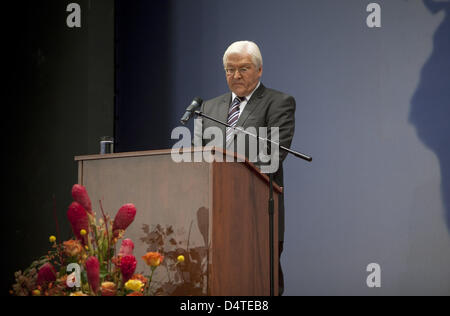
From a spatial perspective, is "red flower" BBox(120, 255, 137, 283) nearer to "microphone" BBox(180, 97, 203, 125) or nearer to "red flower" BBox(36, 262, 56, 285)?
"red flower" BBox(36, 262, 56, 285)

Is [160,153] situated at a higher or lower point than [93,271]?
higher

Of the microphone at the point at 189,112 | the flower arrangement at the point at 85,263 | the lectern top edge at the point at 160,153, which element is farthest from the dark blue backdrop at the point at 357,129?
the flower arrangement at the point at 85,263

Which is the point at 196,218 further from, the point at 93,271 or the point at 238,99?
the point at 238,99

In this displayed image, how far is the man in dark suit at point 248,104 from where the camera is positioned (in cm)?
248

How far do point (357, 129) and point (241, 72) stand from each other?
136 cm

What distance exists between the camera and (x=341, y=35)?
3662mm

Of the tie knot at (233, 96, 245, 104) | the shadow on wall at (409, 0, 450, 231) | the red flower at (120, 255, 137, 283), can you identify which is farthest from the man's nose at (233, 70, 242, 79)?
the shadow on wall at (409, 0, 450, 231)

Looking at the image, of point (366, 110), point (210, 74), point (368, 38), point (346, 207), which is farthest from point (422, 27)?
point (210, 74)

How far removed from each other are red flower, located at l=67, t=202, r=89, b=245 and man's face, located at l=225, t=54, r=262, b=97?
4.27ft

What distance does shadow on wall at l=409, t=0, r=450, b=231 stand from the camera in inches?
131

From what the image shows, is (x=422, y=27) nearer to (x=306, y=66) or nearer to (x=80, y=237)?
(x=306, y=66)

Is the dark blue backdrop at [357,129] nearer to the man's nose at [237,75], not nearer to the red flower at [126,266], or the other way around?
the man's nose at [237,75]

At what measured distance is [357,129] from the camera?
359 cm

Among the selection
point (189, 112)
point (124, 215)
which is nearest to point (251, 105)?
point (189, 112)
